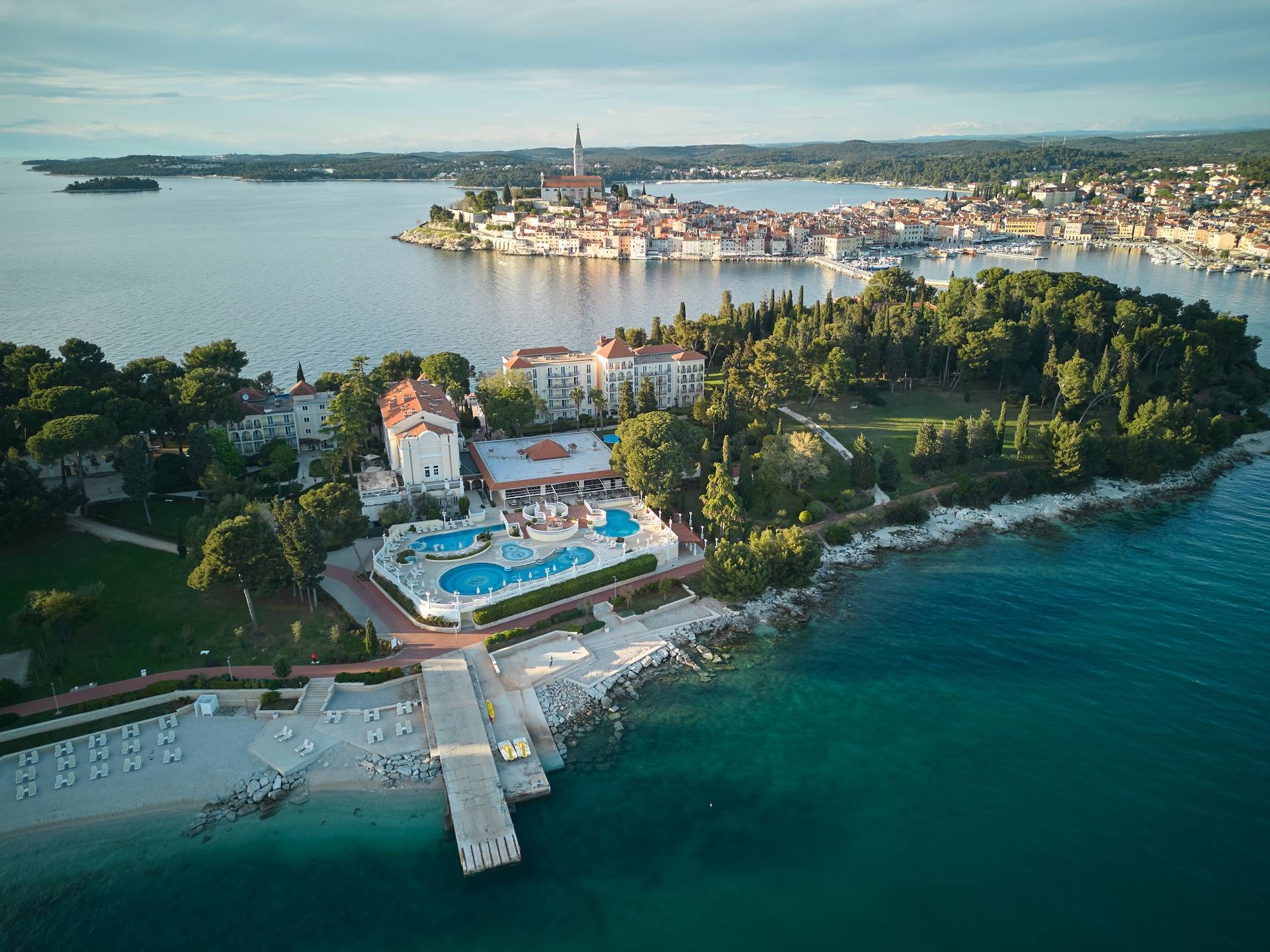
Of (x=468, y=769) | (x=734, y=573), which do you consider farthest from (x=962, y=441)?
(x=468, y=769)

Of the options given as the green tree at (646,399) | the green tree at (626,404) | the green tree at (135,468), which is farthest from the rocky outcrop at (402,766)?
the green tree at (646,399)

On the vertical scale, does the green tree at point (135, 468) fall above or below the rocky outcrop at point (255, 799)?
above

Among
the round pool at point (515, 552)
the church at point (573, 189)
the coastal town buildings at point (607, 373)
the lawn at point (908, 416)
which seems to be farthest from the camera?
the church at point (573, 189)

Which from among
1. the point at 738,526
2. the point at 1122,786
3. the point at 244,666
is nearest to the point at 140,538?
the point at 244,666

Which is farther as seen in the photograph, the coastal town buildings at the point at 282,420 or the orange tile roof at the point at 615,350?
the orange tile roof at the point at 615,350

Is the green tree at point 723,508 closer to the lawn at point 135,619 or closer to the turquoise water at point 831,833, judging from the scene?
the turquoise water at point 831,833

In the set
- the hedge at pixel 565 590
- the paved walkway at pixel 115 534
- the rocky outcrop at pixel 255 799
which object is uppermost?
the paved walkway at pixel 115 534

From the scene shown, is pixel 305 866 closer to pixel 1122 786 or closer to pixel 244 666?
pixel 244 666
